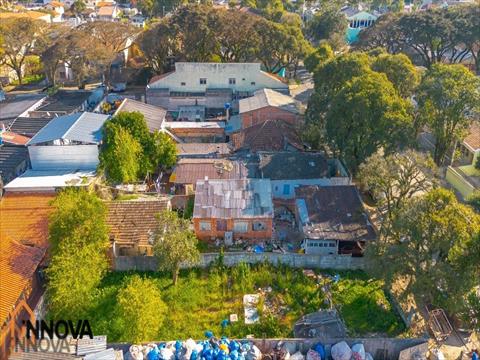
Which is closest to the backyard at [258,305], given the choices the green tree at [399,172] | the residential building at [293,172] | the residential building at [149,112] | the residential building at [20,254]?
the residential building at [20,254]

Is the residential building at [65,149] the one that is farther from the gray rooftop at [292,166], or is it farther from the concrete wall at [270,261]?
the gray rooftop at [292,166]

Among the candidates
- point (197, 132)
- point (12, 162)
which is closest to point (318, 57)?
point (197, 132)

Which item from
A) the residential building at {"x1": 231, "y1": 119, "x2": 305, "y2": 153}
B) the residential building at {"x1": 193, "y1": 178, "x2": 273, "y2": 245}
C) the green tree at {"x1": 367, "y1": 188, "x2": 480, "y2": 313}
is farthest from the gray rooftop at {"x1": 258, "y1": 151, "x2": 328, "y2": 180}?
the green tree at {"x1": 367, "y1": 188, "x2": 480, "y2": 313}

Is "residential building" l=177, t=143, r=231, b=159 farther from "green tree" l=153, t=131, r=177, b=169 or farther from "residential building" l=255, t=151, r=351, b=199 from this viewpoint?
"residential building" l=255, t=151, r=351, b=199

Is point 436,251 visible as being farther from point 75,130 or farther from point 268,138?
point 75,130

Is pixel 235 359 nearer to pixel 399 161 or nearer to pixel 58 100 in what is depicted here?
pixel 399 161
